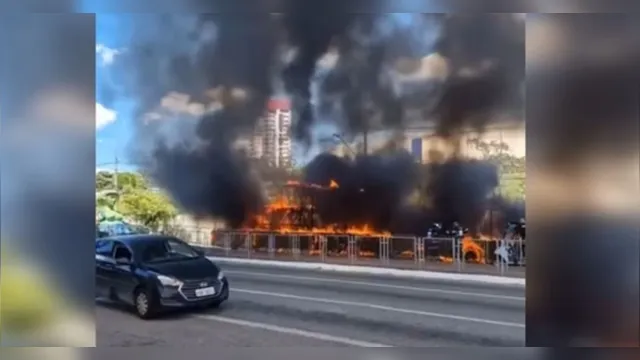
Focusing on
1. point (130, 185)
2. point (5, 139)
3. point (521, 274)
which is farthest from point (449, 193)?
point (5, 139)

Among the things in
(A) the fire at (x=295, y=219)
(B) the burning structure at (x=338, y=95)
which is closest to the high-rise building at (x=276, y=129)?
(B) the burning structure at (x=338, y=95)

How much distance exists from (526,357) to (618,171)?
956mm

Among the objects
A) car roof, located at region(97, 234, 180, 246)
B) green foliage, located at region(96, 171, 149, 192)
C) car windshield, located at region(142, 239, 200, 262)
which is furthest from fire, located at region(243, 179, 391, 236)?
green foliage, located at region(96, 171, 149, 192)

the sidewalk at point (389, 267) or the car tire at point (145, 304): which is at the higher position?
the sidewalk at point (389, 267)

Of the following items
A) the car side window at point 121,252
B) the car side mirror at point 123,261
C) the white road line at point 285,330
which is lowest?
the white road line at point 285,330

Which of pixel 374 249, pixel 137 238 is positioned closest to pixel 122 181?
pixel 137 238

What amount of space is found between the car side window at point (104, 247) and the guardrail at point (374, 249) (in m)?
0.37

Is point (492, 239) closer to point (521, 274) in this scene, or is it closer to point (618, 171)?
point (521, 274)

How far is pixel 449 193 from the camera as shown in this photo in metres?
2.54

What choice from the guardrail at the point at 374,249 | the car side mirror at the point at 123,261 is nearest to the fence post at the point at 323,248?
the guardrail at the point at 374,249

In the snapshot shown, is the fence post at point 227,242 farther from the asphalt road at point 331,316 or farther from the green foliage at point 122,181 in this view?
the green foliage at point 122,181

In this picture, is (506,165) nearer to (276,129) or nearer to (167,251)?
(276,129)

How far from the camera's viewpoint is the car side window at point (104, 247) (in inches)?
102

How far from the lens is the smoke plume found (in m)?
2.52
